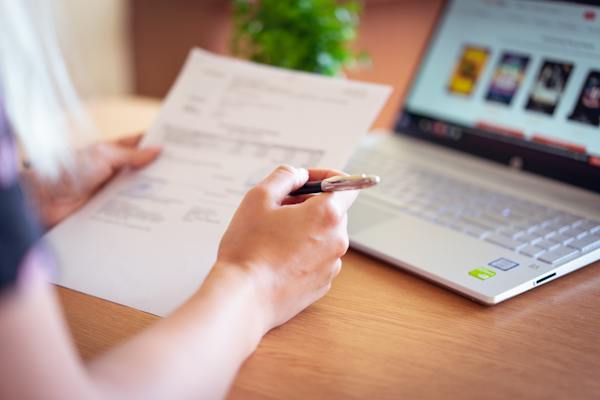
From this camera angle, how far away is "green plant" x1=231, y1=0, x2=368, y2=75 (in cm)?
109

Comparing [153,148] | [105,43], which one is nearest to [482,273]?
[153,148]

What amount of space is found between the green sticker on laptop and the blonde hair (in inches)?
17.0

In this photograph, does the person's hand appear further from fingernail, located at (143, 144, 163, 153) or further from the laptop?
fingernail, located at (143, 144, 163, 153)

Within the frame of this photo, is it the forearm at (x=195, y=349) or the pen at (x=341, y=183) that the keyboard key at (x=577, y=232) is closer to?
the pen at (x=341, y=183)

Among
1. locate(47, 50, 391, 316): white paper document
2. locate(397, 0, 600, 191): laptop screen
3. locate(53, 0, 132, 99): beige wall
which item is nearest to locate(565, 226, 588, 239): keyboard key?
locate(397, 0, 600, 191): laptop screen

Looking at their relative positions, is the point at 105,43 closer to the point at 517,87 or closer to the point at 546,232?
the point at 517,87

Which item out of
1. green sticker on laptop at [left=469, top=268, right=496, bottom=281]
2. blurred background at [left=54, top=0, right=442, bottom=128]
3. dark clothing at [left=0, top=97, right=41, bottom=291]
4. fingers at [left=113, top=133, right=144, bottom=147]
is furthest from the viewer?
blurred background at [left=54, top=0, right=442, bottom=128]

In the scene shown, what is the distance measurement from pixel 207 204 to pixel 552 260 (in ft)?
1.26

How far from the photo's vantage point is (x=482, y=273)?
0.61m

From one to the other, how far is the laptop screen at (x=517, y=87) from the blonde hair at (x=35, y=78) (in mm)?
580

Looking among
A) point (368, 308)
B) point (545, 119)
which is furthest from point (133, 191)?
point (545, 119)

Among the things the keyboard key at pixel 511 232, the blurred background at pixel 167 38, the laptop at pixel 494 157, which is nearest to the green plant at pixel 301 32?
the laptop at pixel 494 157

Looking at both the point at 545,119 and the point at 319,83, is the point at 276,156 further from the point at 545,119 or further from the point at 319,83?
the point at 545,119

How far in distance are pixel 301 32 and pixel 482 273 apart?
66cm
